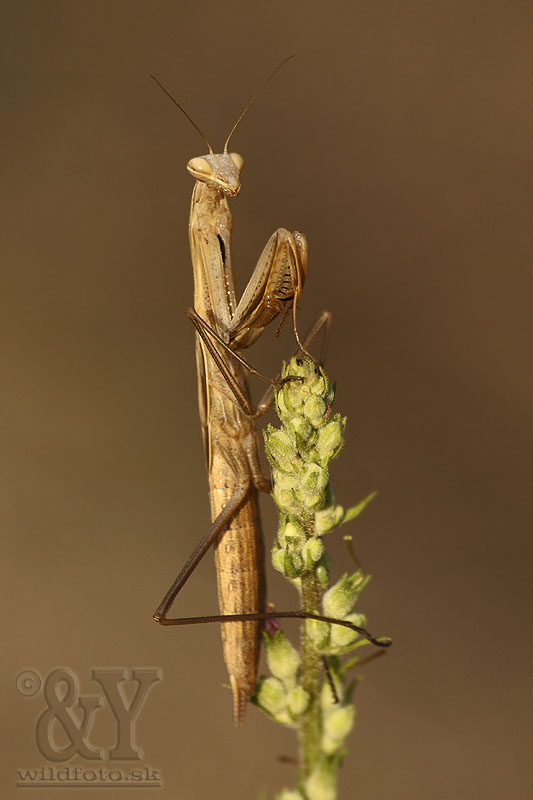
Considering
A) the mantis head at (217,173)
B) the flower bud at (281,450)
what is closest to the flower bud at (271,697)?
the flower bud at (281,450)

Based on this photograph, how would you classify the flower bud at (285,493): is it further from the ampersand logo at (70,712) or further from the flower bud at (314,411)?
the ampersand logo at (70,712)

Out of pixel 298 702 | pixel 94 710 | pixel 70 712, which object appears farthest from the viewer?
pixel 70 712

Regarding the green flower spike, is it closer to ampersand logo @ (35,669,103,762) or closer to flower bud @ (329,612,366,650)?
flower bud @ (329,612,366,650)

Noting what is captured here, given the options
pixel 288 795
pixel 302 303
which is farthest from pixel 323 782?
pixel 302 303

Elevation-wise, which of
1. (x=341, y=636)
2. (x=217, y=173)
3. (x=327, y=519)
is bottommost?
(x=341, y=636)

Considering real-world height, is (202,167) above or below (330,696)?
above

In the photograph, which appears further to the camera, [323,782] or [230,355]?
[230,355]

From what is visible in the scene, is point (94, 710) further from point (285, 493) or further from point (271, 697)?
point (285, 493)
